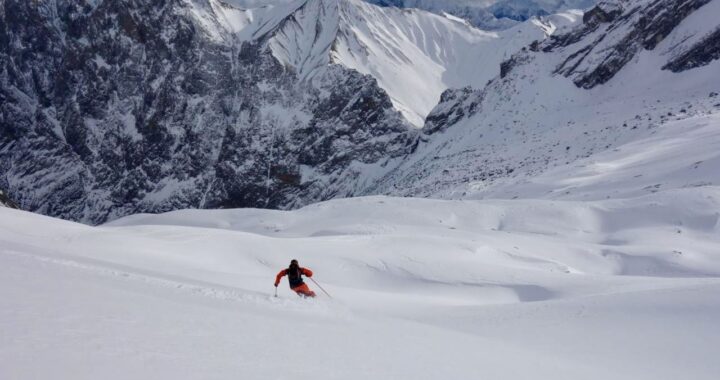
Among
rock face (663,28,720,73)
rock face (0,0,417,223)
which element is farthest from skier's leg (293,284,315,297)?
rock face (0,0,417,223)

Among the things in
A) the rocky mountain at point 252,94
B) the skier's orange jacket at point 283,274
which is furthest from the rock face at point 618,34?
the skier's orange jacket at point 283,274

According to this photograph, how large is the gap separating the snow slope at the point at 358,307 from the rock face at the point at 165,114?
360ft

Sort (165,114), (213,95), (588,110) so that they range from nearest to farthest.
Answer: (588,110), (213,95), (165,114)

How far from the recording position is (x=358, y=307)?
454 inches

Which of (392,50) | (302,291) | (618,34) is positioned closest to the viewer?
(302,291)

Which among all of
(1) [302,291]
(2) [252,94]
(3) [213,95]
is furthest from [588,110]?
(3) [213,95]

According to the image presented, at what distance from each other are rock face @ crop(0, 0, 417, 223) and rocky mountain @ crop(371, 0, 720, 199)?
1989 inches

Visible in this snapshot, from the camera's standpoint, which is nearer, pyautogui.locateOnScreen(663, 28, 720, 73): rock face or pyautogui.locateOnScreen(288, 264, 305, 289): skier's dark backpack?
pyautogui.locateOnScreen(288, 264, 305, 289): skier's dark backpack

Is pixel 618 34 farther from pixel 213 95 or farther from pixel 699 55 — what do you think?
pixel 213 95

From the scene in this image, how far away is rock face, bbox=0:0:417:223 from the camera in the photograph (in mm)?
141875

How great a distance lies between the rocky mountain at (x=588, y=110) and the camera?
42.2m

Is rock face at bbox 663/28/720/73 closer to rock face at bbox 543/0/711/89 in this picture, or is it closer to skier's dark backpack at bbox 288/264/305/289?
rock face at bbox 543/0/711/89

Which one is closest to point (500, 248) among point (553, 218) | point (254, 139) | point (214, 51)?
point (553, 218)

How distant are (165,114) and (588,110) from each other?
13547cm
